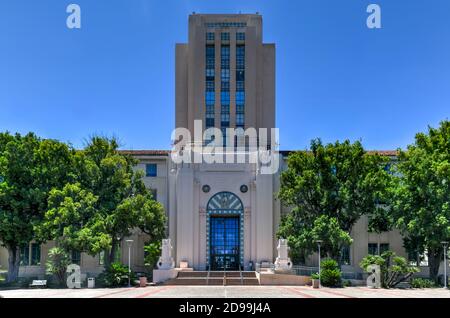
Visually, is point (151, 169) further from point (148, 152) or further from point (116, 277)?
point (116, 277)

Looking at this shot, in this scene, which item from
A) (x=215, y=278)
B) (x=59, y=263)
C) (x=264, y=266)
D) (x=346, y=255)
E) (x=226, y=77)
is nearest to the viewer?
(x=59, y=263)

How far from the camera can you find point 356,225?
43750 millimetres

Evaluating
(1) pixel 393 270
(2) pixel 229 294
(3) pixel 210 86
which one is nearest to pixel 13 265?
(2) pixel 229 294

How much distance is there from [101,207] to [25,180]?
5599 mm

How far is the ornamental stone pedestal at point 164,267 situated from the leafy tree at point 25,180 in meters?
8.62

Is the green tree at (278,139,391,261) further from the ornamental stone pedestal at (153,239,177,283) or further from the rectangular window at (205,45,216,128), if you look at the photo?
the rectangular window at (205,45,216,128)

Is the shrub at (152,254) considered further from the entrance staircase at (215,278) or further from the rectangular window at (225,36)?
the rectangular window at (225,36)

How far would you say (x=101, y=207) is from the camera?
123ft

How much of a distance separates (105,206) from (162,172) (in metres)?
9.64

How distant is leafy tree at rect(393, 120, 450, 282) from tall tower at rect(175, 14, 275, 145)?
1777 cm

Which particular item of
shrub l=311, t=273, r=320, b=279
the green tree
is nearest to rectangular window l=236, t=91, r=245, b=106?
the green tree
